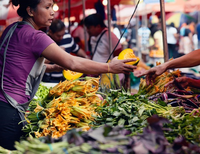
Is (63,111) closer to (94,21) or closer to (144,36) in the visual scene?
(94,21)

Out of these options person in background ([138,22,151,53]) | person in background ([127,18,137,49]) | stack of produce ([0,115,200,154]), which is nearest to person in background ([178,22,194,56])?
person in background ([138,22,151,53])

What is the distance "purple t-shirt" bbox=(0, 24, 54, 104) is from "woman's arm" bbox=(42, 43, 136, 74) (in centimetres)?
11

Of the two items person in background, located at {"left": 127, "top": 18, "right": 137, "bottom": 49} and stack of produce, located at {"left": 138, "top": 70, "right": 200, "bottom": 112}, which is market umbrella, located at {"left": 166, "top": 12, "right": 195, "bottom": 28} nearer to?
person in background, located at {"left": 127, "top": 18, "right": 137, "bottom": 49}

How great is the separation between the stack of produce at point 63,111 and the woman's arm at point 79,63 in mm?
278

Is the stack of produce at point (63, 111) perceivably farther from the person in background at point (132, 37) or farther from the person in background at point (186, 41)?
the person in background at point (132, 37)

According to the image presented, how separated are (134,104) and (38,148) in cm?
100

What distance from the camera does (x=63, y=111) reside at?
222 cm

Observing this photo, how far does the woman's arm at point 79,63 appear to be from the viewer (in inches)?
87.9

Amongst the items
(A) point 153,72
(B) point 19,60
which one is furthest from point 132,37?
(B) point 19,60

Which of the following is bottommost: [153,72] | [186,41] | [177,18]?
[186,41]

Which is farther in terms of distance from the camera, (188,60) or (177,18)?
(177,18)

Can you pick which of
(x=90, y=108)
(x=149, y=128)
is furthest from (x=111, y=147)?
(x=90, y=108)

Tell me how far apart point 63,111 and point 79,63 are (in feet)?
1.45

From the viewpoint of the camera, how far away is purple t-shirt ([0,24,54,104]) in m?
2.29
